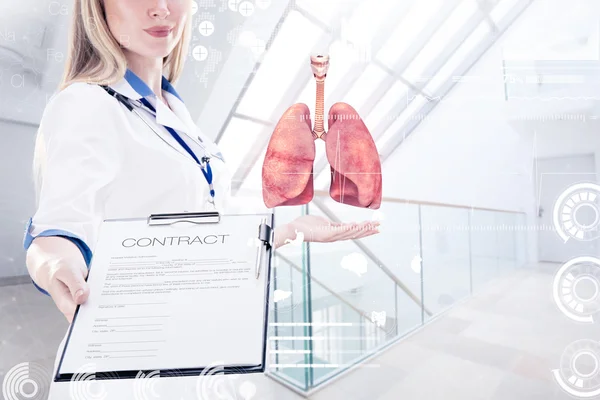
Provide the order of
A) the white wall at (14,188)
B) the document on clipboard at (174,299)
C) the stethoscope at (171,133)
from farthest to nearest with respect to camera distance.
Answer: the white wall at (14,188), the stethoscope at (171,133), the document on clipboard at (174,299)

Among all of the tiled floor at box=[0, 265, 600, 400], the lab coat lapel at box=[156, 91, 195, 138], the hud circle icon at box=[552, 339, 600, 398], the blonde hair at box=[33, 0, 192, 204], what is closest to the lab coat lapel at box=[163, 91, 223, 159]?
the lab coat lapel at box=[156, 91, 195, 138]

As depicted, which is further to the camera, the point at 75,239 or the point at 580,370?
the point at 580,370

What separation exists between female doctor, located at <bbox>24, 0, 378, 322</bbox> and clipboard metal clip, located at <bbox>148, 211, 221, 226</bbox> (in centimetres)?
2

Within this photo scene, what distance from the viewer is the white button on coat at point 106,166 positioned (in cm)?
60

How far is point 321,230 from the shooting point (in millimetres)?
822

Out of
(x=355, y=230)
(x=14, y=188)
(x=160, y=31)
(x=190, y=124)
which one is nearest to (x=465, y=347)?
(x=355, y=230)

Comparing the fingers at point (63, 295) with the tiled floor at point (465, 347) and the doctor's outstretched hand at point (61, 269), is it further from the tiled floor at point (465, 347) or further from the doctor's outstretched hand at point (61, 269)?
the tiled floor at point (465, 347)

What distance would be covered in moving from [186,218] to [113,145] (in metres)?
0.18

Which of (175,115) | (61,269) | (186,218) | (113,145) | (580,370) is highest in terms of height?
(175,115)

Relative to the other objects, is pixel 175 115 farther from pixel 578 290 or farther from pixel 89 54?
pixel 578 290

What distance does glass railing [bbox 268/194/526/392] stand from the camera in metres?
0.81

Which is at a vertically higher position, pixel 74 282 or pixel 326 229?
pixel 326 229

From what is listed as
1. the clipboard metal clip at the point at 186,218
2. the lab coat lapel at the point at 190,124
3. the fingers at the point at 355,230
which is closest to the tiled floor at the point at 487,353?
the fingers at the point at 355,230

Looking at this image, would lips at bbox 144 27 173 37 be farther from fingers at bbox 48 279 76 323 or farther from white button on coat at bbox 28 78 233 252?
fingers at bbox 48 279 76 323
